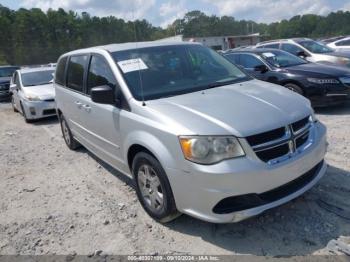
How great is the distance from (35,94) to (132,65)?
23.3 ft

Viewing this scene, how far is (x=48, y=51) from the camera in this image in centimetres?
6912

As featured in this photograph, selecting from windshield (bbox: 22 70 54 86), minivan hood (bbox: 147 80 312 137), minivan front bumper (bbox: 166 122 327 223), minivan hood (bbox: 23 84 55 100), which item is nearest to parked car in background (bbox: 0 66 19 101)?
windshield (bbox: 22 70 54 86)

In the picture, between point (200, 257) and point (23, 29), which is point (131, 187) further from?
point (23, 29)

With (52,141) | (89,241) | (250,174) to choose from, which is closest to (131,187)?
(89,241)

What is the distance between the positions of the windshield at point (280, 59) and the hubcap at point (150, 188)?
18.5 feet

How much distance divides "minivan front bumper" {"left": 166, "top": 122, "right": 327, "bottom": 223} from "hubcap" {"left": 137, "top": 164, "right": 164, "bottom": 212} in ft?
0.99

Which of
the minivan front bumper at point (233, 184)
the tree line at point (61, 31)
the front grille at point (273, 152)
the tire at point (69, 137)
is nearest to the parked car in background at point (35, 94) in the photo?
the tire at point (69, 137)

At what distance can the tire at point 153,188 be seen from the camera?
3328 millimetres

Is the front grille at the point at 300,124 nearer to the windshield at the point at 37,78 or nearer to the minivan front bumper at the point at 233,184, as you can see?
the minivan front bumper at the point at 233,184

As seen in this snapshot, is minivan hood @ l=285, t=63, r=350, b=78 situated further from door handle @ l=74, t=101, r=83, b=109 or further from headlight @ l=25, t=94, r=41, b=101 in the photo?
headlight @ l=25, t=94, r=41, b=101

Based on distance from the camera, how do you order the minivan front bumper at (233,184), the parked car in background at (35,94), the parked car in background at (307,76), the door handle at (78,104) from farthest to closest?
the parked car in background at (35,94) → the parked car in background at (307,76) → the door handle at (78,104) → the minivan front bumper at (233,184)

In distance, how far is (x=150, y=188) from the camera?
3637mm

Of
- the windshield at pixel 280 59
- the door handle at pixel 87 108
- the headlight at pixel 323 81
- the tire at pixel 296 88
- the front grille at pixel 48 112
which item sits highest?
the windshield at pixel 280 59

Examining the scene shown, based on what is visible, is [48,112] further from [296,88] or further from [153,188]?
[153,188]
